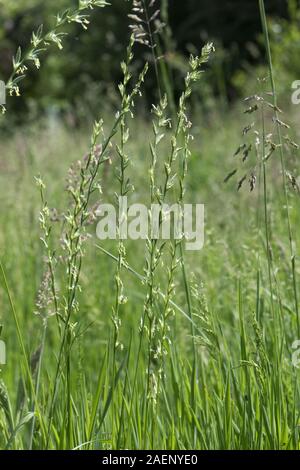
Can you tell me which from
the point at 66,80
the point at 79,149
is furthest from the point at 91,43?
the point at 79,149

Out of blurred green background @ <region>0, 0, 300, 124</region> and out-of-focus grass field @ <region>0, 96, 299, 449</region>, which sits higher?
blurred green background @ <region>0, 0, 300, 124</region>

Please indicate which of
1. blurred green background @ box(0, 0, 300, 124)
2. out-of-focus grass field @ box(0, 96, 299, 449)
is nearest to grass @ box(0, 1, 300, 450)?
out-of-focus grass field @ box(0, 96, 299, 449)

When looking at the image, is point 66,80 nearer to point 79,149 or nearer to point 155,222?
point 79,149

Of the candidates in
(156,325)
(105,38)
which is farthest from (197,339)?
(105,38)

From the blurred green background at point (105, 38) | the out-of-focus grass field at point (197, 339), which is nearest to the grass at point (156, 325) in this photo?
the out-of-focus grass field at point (197, 339)

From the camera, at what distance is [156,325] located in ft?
4.68

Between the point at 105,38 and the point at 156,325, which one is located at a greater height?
the point at 105,38

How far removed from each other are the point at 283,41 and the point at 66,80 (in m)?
16.9

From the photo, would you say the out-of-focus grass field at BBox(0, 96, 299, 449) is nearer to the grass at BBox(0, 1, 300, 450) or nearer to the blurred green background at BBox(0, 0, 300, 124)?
the grass at BBox(0, 1, 300, 450)

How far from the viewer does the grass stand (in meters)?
1.34

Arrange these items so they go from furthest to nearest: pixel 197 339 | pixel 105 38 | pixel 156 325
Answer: pixel 105 38, pixel 197 339, pixel 156 325

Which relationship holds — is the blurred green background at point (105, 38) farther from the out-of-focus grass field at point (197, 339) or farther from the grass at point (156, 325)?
the grass at point (156, 325)

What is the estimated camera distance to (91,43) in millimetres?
22859

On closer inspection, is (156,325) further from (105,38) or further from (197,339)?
(105,38)
